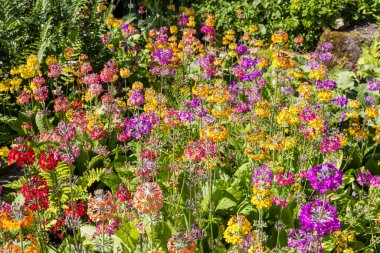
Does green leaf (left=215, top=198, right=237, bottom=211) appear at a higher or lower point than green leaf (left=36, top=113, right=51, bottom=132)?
lower

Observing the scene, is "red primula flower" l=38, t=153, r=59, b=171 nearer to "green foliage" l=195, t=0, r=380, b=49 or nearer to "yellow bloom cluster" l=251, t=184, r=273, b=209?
"yellow bloom cluster" l=251, t=184, r=273, b=209

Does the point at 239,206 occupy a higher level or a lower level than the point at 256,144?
lower

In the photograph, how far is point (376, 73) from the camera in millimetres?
5871

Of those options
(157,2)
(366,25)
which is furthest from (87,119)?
(366,25)

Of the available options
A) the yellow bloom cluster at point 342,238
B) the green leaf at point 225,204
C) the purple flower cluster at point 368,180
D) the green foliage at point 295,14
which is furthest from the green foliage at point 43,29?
the yellow bloom cluster at point 342,238

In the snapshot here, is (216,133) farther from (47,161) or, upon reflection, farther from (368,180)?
(368,180)

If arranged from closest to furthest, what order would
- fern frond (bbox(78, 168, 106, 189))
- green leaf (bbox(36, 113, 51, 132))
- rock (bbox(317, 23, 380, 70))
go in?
fern frond (bbox(78, 168, 106, 189)) < green leaf (bbox(36, 113, 51, 132)) < rock (bbox(317, 23, 380, 70))

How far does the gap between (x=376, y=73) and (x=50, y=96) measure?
3.82 m

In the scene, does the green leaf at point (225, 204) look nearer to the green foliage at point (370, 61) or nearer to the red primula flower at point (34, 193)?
the red primula flower at point (34, 193)

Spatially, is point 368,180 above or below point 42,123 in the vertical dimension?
below

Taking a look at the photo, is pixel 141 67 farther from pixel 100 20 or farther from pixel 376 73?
pixel 376 73


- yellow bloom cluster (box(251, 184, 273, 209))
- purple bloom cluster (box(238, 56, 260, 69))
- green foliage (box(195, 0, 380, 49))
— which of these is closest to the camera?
yellow bloom cluster (box(251, 184, 273, 209))

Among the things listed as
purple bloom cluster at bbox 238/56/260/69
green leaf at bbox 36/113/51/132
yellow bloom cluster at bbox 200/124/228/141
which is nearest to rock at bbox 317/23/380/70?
purple bloom cluster at bbox 238/56/260/69

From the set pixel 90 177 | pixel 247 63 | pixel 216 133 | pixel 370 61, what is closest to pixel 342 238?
pixel 216 133
